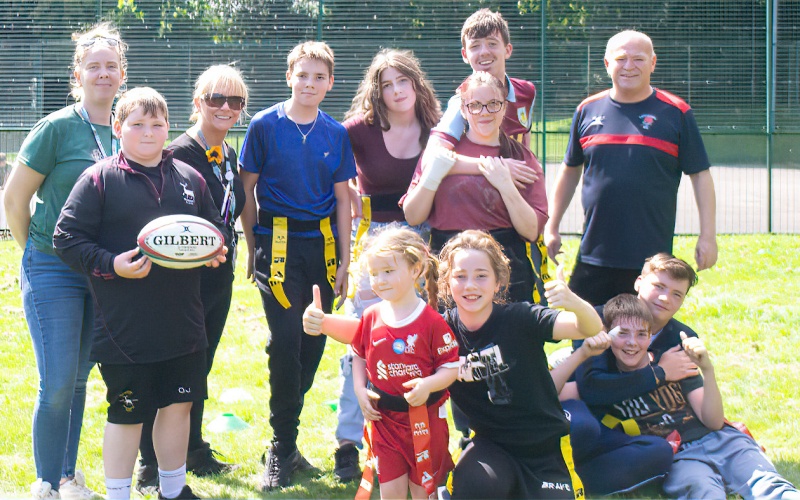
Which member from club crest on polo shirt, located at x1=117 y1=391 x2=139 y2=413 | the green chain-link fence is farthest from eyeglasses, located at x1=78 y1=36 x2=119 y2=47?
the green chain-link fence

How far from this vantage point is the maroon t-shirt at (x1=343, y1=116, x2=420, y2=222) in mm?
4672

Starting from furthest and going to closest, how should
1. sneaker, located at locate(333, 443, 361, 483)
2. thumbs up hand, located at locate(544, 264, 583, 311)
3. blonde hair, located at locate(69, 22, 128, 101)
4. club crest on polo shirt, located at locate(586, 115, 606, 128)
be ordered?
club crest on polo shirt, located at locate(586, 115, 606, 128) → sneaker, located at locate(333, 443, 361, 483) → blonde hair, located at locate(69, 22, 128, 101) → thumbs up hand, located at locate(544, 264, 583, 311)

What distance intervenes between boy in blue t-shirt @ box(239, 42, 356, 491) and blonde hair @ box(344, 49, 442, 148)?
0.22 metres

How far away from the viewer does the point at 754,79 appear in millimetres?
13164

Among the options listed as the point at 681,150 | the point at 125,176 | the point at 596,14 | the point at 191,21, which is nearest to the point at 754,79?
the point at 596,14

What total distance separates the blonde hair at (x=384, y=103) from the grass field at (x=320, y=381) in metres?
1.91

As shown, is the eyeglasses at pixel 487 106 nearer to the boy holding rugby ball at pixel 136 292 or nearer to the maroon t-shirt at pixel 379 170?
the maroon t-shirt at pixel 379 170

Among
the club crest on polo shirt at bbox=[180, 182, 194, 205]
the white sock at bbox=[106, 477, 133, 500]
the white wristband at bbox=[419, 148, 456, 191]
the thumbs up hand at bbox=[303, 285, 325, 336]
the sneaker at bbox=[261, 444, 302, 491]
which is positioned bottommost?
the sneaker at bbox=[261, 444, 302, 491]

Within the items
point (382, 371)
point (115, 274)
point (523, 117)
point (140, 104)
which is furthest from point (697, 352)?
point (140, 104)

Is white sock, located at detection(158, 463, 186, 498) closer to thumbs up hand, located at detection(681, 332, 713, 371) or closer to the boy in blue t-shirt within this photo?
the boy in blue t-shirt

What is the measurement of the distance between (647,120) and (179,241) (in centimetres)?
257

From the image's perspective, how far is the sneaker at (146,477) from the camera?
4285 millimetres

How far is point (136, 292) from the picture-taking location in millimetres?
3631

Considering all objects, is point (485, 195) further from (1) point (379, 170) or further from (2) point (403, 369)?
(2) point (403, 369)
